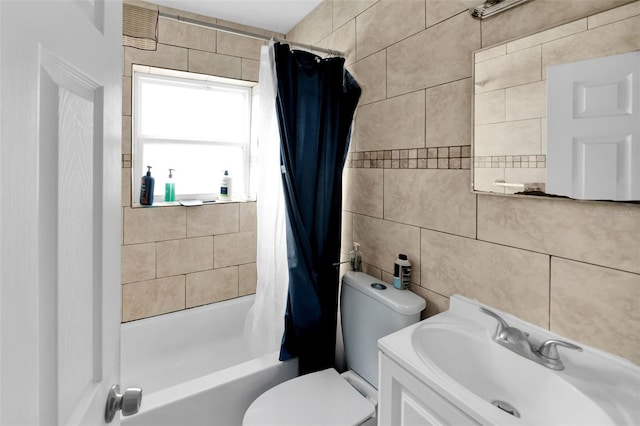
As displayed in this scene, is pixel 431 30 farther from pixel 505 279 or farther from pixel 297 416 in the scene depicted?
pixel 297 416

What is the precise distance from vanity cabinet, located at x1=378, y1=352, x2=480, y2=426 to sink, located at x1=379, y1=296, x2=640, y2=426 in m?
0.03

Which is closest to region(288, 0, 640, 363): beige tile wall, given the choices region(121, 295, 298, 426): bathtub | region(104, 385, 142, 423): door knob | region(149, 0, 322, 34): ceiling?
region(149, 0, 322, 34): ceiling

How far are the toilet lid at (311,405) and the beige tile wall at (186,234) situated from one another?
4.20 feet

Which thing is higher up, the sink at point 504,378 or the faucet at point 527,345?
the faucet at point 527,345

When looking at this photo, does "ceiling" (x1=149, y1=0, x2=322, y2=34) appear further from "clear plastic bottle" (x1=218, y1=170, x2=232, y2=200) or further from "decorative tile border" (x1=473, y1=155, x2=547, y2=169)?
"decorative tile border" (x1=473, y1=155, x2=547, y2=169)

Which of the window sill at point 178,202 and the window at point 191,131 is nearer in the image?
the window sill at point 178,202

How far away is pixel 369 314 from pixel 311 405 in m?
0.47

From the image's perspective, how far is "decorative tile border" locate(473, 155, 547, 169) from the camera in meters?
1.04

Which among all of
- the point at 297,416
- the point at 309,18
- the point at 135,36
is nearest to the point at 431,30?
the point at 309,18

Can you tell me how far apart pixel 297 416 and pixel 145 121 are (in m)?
2.20

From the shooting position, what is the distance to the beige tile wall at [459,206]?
92cm

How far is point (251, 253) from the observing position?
2736 mm

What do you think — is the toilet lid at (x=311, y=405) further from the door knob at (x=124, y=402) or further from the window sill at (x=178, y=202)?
the window sill at (x=178, y=202)

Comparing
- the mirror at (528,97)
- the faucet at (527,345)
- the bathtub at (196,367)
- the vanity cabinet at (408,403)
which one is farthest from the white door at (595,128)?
the bathtub at (196,367)
